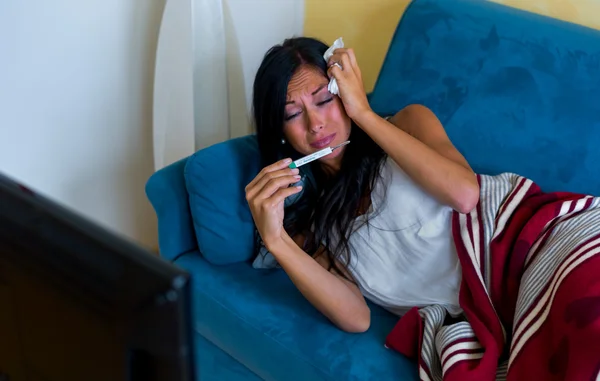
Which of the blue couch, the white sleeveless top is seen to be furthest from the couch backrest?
the white sleeveless top

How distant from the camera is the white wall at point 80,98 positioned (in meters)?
1.68

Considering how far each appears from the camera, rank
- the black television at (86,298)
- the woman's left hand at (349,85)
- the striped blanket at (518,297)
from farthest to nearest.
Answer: the woman's left hand at (349,85)
the striped blanket at (518,297)
the black television at (86,298)

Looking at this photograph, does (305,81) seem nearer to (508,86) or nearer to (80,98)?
(508,86)

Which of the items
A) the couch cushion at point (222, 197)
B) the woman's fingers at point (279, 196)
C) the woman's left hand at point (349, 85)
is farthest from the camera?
the couch cushion at point (222, 197)

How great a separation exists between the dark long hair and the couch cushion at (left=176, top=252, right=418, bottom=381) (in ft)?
0.46

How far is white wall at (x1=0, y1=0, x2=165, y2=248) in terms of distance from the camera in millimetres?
1680

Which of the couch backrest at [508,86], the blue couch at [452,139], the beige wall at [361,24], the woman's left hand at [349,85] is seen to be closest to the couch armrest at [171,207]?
the blue couch at [452,139]

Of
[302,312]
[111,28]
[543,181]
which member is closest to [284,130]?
[302,312]

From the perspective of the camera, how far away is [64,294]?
15.6 inches

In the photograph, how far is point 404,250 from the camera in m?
1.39

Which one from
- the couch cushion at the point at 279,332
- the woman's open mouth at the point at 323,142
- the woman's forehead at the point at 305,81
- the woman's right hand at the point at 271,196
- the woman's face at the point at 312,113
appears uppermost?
the woman's forehead at the point at 305,81

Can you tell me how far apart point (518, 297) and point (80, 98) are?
131 centimetres

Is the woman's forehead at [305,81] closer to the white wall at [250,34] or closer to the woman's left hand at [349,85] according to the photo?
the woman's left hand at [349,85]

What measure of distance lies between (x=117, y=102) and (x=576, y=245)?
4.47 feet
